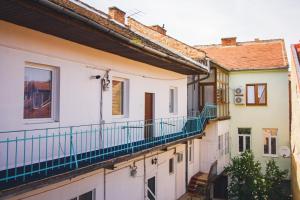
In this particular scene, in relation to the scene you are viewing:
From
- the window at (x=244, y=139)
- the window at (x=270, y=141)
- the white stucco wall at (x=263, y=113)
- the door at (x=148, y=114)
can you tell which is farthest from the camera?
the window at (x=244, y=139)

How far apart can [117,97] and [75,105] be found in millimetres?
2239

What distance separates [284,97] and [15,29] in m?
18.7

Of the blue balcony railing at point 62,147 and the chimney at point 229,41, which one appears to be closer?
the blue balcony railing at point 62,147

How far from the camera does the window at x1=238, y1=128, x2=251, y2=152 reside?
69.2 ft

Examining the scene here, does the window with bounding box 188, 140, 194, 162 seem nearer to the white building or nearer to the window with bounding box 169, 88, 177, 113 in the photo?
the window with bounding box 169, 88, 177, 113

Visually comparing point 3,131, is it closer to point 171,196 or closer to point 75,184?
point 75,184

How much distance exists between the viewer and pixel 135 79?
10406 mm

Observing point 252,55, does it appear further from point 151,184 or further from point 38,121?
point 38,121

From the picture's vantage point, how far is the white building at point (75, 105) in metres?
5.59

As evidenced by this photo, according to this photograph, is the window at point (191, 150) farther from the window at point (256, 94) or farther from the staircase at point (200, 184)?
the window at point (256, 94)

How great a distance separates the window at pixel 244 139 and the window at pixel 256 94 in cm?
204

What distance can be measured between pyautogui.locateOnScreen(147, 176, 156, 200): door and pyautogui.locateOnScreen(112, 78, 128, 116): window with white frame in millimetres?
3257

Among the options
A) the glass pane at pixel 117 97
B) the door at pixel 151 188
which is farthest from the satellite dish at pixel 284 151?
the glass pane at pixel 117 97

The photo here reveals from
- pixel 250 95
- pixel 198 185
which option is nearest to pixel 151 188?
pixel 198 185
